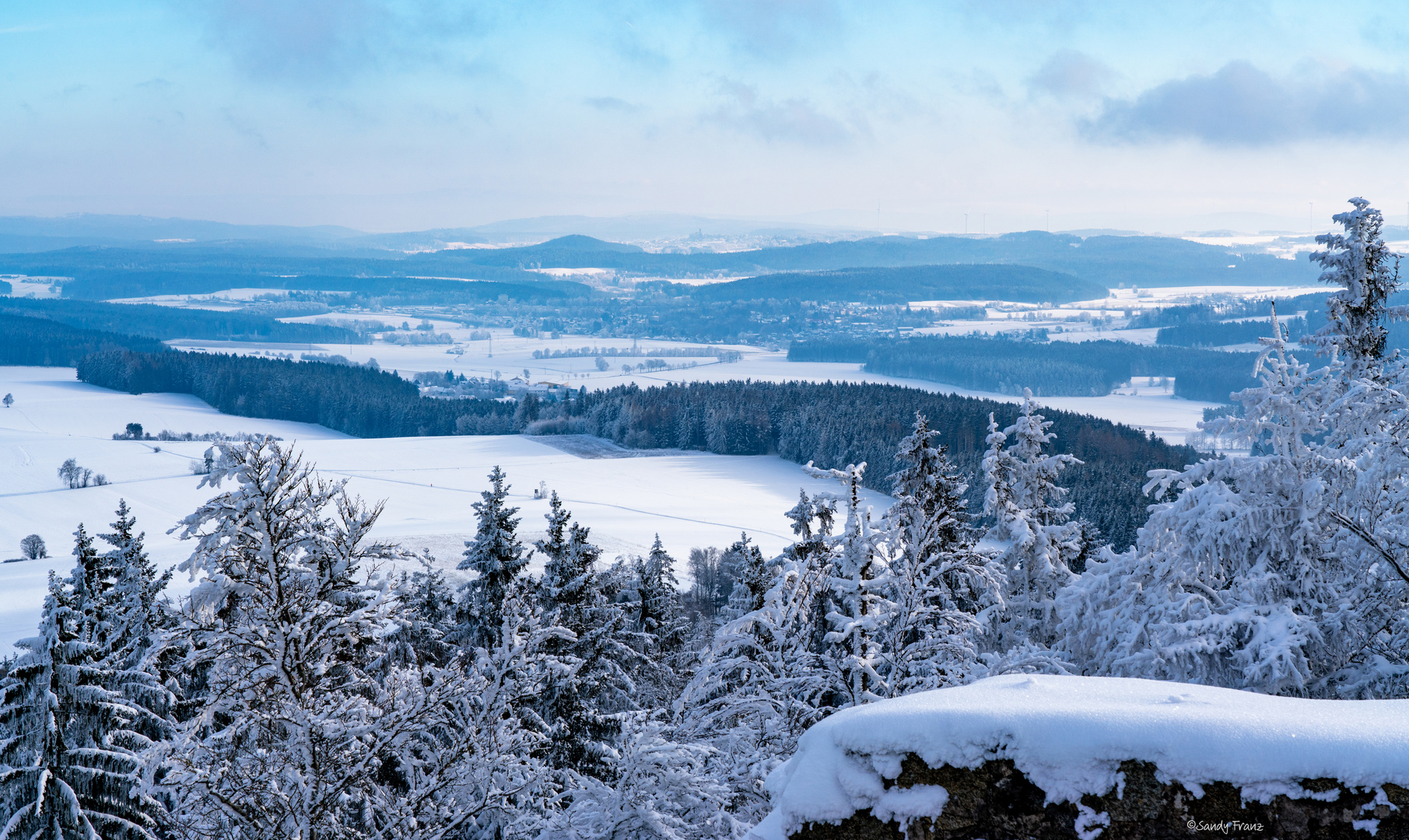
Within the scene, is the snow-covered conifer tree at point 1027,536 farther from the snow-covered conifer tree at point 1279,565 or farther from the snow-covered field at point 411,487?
the snow-covered field at point 411,487

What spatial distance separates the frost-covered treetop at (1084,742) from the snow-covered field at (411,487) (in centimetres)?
4340

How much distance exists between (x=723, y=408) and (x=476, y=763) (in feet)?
347

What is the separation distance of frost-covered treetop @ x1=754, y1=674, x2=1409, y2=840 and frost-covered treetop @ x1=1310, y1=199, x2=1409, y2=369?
603 inches

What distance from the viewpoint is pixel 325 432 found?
13725 cm

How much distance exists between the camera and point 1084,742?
550 cm

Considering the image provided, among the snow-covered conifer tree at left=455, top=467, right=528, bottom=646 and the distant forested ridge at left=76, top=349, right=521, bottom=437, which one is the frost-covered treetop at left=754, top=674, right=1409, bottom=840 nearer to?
the snow-covered conifer tree at left=455, top=467, right=528, bottom=646

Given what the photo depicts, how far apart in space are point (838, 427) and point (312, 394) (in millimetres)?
86275

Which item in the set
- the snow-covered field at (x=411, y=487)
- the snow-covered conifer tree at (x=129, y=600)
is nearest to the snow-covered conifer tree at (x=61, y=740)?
the snow-covered conifer tree at (x=129, y=600)

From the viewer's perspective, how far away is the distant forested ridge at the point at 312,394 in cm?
14225

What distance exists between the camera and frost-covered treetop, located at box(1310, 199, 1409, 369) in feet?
59.9

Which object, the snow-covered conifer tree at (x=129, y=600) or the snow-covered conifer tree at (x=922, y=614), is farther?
the snow-covered conifer tree at (x=129, y=600)

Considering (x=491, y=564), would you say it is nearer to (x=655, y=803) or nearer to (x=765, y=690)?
(x=765, y=690)

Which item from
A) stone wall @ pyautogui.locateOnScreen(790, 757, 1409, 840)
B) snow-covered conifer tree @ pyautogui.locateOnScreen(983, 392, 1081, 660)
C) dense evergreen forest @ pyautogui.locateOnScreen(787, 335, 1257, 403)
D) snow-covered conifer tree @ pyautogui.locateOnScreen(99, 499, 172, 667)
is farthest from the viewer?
dense evergreen forest @ pyautogui.locateOnScreen(787, 335, 1257, 403)

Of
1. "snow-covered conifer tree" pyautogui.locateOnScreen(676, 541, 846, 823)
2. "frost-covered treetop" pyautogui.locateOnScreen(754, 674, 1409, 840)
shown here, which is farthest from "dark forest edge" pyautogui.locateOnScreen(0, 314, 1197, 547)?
"frost-covered treetop" pyautogui.locateOnScreen(754, 674, 1409, 840)
